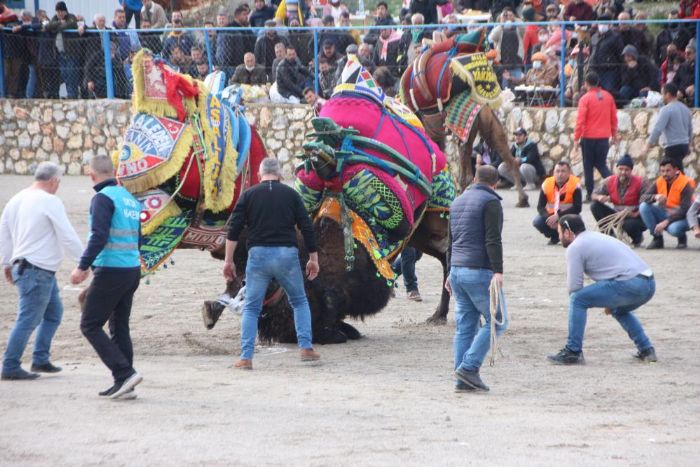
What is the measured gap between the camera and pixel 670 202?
514 inches

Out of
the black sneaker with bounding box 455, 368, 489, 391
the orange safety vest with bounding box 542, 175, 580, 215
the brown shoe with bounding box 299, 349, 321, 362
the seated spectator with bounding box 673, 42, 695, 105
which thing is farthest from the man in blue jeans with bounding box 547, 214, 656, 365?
the seated spectator with bounding box 673, 42, 695, 105

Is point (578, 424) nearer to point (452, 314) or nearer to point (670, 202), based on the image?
point (452, 314)

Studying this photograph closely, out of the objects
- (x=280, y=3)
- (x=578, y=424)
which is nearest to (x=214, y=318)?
(x=578, y=424)

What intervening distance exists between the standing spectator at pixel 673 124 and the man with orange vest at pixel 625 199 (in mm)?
1726

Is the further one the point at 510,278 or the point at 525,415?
the point at 510,278

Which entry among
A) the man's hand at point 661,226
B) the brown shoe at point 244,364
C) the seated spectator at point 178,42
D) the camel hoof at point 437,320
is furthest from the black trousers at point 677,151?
the brown shoe at point 244,364

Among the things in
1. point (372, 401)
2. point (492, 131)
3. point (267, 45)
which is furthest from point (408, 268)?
point (267, 45)

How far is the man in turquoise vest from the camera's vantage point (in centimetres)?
652

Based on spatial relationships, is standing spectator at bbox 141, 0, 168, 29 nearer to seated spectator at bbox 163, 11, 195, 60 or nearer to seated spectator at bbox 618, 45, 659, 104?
seated spectator at bbox 163, 11, 195, 60

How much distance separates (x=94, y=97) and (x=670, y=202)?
38.1 feet

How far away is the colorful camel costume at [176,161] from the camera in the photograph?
778cm

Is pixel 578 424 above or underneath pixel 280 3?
underneath

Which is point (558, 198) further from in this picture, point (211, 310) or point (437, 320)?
point (211, 310)

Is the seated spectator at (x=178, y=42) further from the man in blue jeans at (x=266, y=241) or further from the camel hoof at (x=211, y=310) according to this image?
the man in blue jeans at (x=266, y=241)
